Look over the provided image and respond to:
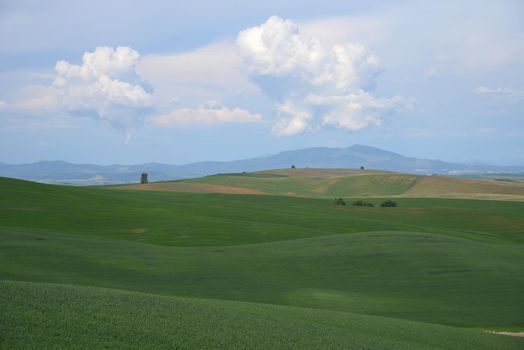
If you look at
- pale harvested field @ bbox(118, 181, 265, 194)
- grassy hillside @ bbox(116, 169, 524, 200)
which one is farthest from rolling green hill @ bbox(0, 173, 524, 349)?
grassy hillside @ bbox(116, 169, 524, 200)

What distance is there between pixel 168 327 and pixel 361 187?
115 m

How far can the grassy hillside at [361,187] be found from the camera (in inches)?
4219

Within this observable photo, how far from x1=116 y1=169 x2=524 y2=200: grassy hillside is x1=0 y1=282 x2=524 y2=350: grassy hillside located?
83907 millimetres

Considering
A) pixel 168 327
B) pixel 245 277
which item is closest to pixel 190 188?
pixel 245 277

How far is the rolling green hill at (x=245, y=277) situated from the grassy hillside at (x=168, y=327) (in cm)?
4

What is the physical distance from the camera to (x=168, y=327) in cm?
1312

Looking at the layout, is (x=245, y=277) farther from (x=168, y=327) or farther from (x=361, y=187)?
(x=361, y=187)

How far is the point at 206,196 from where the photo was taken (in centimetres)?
8538

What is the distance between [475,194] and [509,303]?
82.7 m

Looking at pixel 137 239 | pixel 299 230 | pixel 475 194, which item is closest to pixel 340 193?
pixel 475 194

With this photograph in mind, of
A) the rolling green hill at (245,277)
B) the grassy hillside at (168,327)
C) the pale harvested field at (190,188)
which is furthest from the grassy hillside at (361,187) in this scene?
the grassy hillside at (168,327)

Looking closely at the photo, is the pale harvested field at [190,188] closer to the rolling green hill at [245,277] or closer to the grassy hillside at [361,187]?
the grassy hillside at [361,187]

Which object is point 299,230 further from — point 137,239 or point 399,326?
point 399,326

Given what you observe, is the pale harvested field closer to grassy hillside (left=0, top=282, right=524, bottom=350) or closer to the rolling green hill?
the rolling green hill
